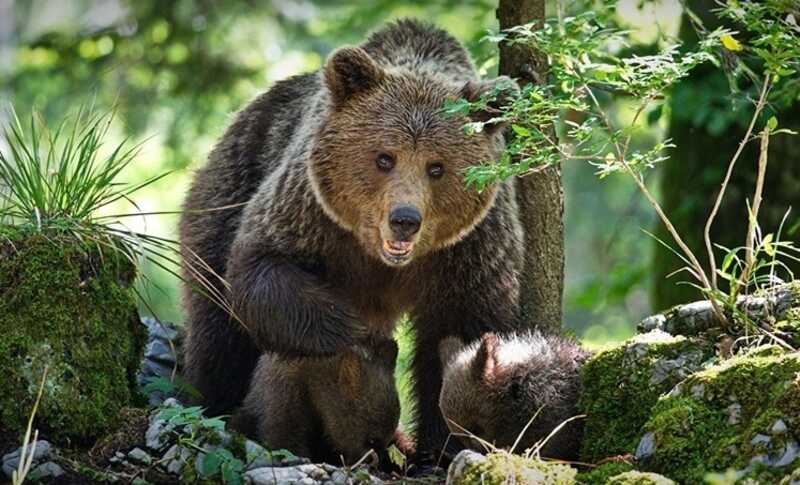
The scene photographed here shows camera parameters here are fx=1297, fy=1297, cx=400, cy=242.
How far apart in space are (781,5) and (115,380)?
3.67 meters

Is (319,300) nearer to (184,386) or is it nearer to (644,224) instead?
(184,386)

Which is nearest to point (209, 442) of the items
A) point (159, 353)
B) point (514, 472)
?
point (514, 472)

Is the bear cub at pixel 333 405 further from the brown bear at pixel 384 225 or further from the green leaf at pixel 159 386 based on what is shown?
the green leaf at pixel 159 386

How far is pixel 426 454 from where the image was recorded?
7.81 metres

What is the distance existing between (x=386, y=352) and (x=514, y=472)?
7.28 feet

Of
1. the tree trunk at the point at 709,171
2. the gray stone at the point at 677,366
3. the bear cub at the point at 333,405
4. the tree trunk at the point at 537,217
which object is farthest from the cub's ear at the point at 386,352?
the tree trunk at the point at 709,171

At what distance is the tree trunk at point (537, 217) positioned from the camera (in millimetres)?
7996

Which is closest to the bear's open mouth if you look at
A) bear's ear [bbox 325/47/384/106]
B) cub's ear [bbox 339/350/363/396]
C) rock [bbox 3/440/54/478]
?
cub's ear [bbox 339/350/363/396]

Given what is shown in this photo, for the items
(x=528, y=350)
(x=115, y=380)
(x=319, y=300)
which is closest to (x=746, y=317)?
(x=528, y=350)

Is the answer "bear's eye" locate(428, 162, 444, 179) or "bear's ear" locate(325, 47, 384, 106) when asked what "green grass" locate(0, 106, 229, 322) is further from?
"bear's eye" locate(428, 162, 444, 179)

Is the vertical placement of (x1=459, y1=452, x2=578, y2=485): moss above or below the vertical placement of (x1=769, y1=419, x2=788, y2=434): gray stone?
below

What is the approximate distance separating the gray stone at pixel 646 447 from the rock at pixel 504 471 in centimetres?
36

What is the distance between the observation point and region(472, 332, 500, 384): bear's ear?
6566 mm

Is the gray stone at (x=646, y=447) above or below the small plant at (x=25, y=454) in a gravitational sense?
below
